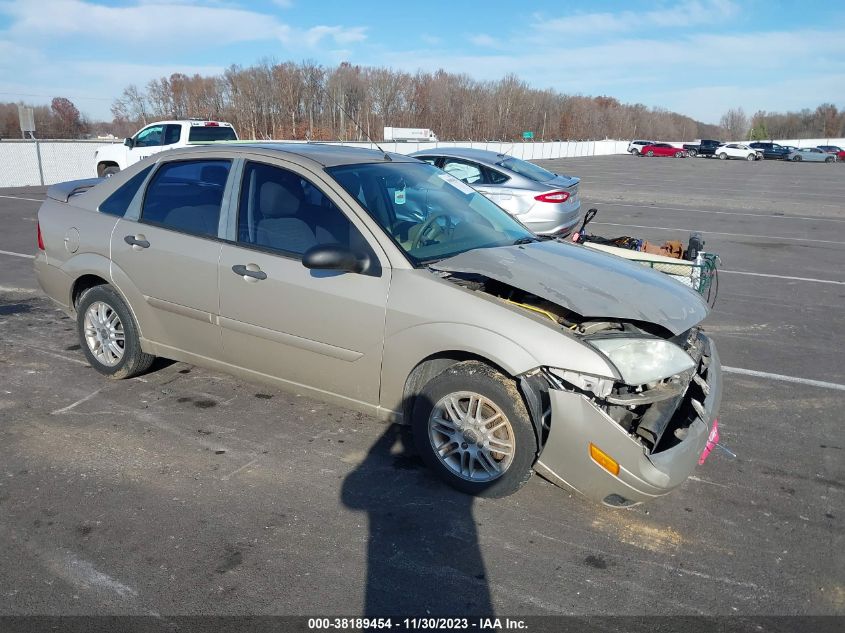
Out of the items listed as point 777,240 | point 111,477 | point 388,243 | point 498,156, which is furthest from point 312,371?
point 777,240

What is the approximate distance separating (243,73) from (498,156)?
2324 inches

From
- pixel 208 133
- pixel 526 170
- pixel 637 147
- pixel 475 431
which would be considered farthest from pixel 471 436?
pixel 637 147

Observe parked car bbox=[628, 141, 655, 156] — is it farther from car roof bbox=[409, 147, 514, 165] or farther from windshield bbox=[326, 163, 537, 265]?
windshield bbox=[326, 163, 537, 265]

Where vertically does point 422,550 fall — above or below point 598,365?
below

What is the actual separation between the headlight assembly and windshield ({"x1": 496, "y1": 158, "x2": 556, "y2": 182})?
25.3ft

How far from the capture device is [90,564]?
3.02 metres

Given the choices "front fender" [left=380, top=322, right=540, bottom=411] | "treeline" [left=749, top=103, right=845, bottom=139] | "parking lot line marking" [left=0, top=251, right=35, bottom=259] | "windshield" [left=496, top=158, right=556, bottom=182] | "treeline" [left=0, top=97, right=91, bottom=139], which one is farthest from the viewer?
"treeline" [left=749, top=103, right=845, bottom=139]

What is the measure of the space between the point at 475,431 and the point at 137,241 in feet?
9.10

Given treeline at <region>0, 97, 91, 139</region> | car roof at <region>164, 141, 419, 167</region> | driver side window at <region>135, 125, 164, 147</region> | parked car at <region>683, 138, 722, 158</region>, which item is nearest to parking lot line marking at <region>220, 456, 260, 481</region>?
car roof at <region>164, 141, 419, 167</region>

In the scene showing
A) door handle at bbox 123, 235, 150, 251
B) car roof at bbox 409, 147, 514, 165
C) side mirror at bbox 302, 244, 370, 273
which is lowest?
door handle at bbox 123, 235, 150, 251

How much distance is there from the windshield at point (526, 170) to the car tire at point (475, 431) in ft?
25.4

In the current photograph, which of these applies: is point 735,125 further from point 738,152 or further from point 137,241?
point 137,241

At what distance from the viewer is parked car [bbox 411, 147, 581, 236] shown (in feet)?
33.9

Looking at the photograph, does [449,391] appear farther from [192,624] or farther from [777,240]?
[777,240]
